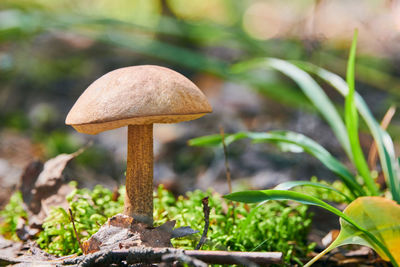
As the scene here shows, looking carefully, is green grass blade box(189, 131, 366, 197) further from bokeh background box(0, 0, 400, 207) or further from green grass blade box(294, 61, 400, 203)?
bokeh background box(0, 0, 400, 207)

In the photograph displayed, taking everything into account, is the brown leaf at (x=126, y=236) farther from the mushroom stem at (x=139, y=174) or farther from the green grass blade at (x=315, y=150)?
the green grass blade at (x=315, y=150)

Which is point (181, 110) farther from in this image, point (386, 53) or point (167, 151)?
point (386, 53)

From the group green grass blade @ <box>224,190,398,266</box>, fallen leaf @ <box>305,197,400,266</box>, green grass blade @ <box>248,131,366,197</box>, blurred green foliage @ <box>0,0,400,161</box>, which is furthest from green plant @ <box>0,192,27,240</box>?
blurred green foliage @ <box>0,0,400,161</box>

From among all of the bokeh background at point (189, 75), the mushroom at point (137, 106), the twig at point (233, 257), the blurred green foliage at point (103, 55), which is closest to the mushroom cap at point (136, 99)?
the mushroom at point (137, 106)

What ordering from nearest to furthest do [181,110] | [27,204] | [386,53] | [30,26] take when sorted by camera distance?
[181,110] < [27,204] < [30,26] < [386,53]

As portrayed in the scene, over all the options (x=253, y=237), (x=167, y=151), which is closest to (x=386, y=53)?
(x=167, y=151)

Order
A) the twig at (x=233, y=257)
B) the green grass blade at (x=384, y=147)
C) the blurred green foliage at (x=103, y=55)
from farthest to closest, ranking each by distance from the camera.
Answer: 1. the blurred green foliage at (x=103, y=55)
2. the green grass blade at (x=384, y=147)
3. the twig at (x=233, y=257)

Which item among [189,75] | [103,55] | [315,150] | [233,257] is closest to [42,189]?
[233,257]

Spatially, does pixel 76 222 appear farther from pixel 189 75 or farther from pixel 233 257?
pixel 189 75
